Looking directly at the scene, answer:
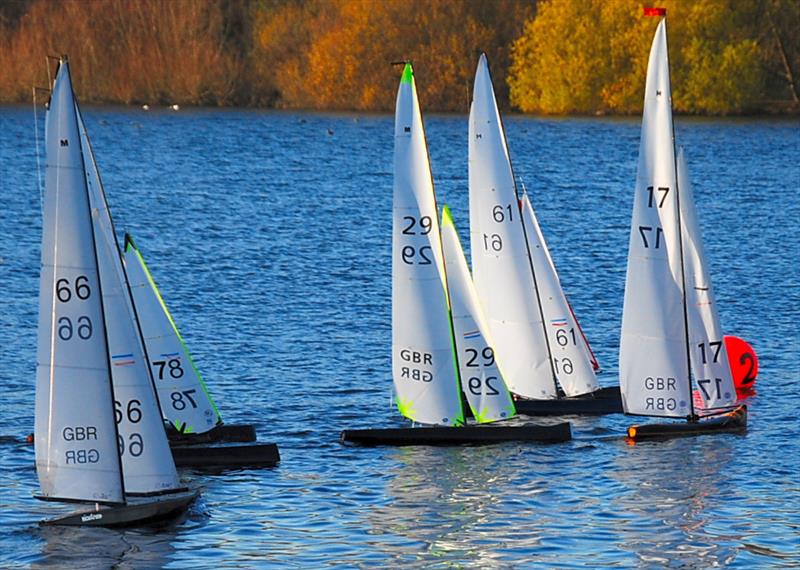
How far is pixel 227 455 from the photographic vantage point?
28875 mm

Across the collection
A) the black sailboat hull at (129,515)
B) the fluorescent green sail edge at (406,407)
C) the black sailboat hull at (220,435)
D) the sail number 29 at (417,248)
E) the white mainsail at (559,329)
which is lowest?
the black sailboat hull at (129,515)

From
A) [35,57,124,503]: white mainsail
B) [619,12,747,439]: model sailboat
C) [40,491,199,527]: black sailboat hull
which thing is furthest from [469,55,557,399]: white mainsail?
[35,57,124,503]: white mainsail

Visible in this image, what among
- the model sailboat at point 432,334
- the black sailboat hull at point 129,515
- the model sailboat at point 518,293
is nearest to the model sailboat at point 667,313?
the model sailboat at point 432,334

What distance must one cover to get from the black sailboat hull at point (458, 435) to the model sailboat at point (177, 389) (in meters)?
2.08

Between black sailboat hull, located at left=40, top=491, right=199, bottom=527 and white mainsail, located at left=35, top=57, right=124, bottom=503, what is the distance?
1.03ft

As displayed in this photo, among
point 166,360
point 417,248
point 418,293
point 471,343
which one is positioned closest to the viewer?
point 417,248

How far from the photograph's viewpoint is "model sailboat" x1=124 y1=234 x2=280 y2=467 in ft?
94.9

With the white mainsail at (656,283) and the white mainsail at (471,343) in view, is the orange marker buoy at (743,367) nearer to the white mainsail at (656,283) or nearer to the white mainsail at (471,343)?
the white mainsail at (656,283)

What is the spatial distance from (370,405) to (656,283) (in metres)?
7.39

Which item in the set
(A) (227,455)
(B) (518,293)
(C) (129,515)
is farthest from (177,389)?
(B) (518,293)

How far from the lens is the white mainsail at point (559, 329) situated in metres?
33.8

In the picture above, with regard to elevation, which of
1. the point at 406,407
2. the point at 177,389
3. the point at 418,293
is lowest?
the point at 406,407

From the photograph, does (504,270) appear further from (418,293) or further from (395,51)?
(395,51)

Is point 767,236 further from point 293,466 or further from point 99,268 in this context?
point 99,268
